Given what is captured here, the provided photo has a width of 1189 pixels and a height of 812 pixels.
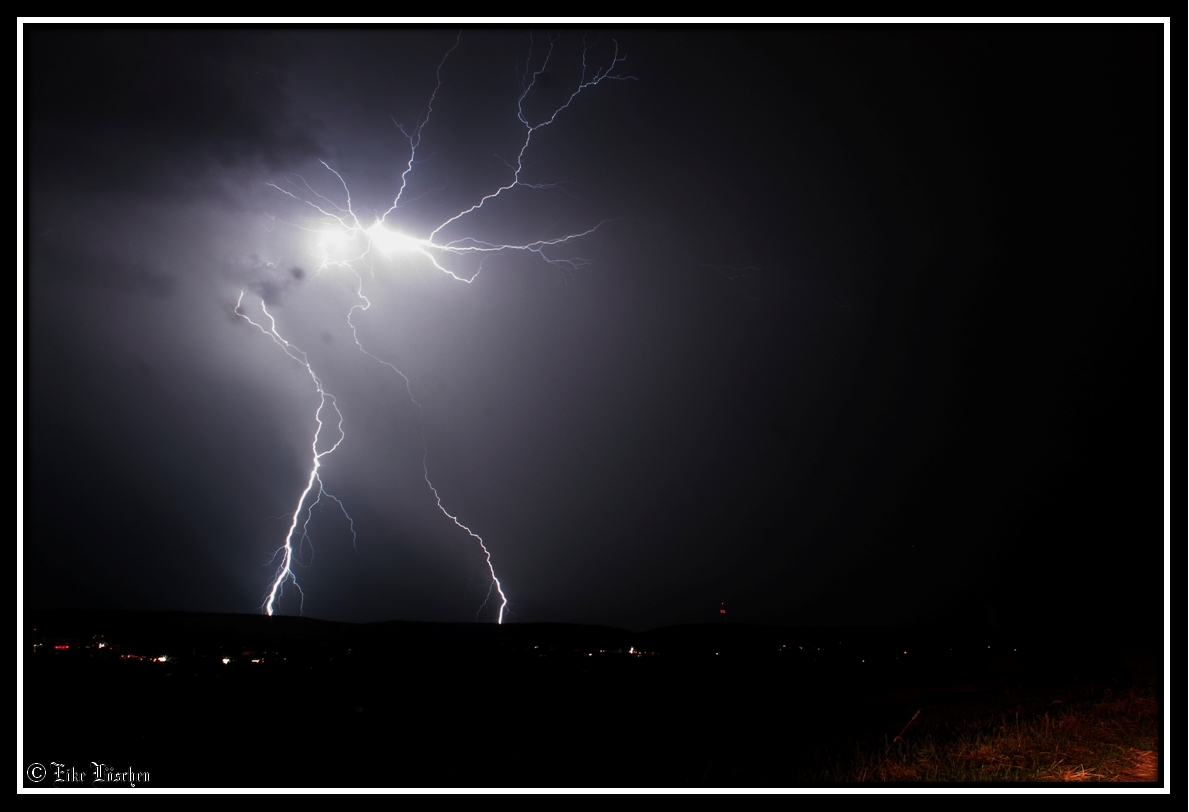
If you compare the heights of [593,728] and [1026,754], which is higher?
[1026,754]

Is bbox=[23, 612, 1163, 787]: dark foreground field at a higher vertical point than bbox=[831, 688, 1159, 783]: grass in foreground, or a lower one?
lower

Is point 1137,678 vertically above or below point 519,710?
above

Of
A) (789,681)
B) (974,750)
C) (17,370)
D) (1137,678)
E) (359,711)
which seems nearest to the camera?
(17,370)

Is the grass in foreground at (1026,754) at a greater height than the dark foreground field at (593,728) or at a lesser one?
greater

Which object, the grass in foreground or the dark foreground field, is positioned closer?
the grass in foreground

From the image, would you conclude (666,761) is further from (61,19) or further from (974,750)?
(61,19)

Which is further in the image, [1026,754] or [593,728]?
[593,728]

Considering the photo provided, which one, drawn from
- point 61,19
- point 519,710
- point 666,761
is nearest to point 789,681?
point 519,710

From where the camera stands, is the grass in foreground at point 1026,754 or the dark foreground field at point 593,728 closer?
the grass in foreground at point 1026,754
